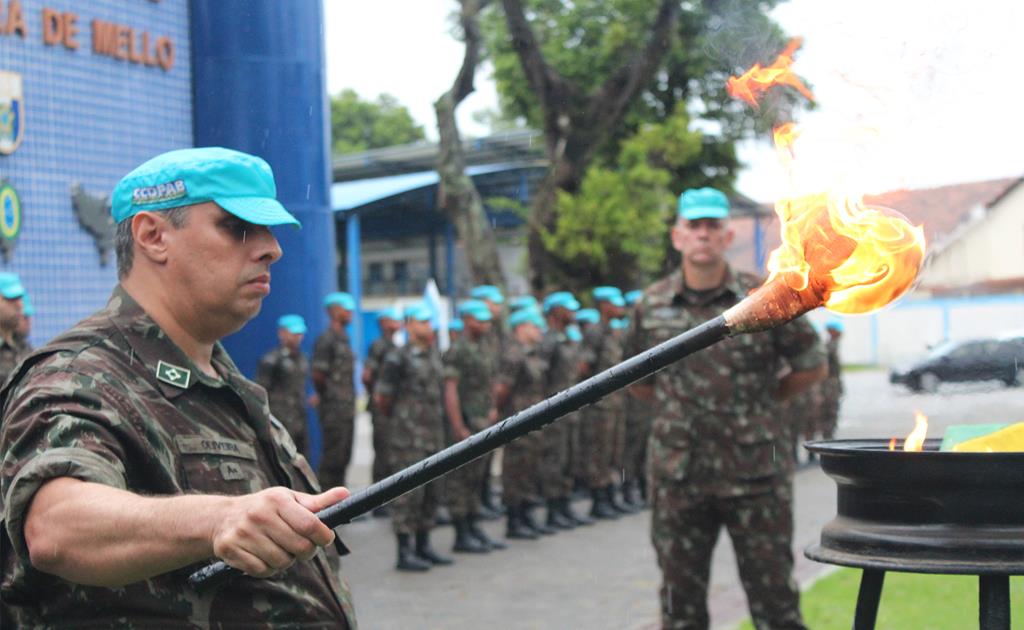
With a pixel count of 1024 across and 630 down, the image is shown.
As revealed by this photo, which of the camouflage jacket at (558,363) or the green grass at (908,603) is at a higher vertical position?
the camouflage jacket at (558,363)

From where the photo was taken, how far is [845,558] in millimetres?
2975

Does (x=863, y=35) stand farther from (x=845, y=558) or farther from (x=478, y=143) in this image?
(x=478, y=143)

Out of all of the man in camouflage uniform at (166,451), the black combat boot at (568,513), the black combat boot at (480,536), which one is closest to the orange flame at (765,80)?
the man in camouflage uniform at (166,451)

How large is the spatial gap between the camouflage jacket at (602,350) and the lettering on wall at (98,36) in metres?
4.92

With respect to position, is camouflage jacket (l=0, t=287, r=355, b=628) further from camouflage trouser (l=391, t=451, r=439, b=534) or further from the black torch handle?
camouflage trouser (l=391, t=451, r=439, b=534)

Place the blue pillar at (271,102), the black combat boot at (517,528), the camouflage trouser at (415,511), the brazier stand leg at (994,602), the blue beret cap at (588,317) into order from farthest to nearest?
the blue beret cap at (588,317) → the black combat boot at (517,528) → the blue pillar at (271,102) → the camouflage trouser at (415,511) → the brazier stand leg at (994,602)

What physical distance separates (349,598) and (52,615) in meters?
0.66

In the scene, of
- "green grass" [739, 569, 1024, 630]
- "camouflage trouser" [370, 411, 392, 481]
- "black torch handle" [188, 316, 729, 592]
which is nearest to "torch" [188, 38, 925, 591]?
"black torch handle" [188, 316, 729, 592]

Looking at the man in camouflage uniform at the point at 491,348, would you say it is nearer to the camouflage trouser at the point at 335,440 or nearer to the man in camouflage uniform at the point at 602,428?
the man in camouflage uniform at the point at 602,428

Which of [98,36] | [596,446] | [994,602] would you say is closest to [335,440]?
[596,446]

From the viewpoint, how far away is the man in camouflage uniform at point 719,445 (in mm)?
5062

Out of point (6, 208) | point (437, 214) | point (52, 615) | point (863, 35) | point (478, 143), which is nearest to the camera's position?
point (52, 615)

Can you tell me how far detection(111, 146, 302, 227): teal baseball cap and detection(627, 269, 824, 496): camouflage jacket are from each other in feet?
9.62

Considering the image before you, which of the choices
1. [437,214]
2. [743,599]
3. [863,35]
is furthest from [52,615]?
[437,214]
